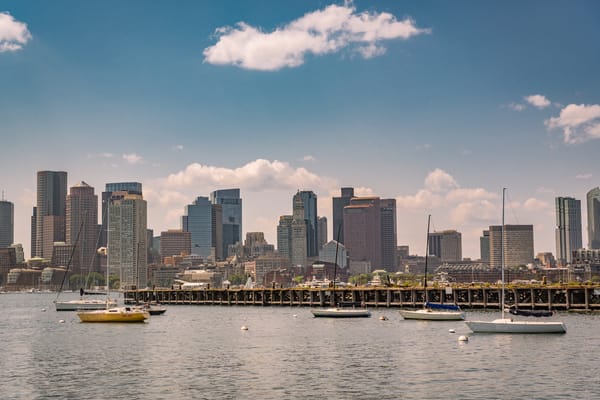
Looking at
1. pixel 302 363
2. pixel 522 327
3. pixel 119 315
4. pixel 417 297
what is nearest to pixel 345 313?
pixel 417 297

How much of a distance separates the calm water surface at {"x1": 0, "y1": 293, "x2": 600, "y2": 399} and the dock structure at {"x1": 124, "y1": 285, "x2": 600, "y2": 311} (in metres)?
21.9

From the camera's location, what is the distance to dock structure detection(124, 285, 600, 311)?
12294 cm

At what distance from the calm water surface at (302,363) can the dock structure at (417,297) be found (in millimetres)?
21886

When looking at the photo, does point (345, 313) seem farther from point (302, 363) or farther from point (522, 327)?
point (302, 363)

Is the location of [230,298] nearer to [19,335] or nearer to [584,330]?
[19,335]

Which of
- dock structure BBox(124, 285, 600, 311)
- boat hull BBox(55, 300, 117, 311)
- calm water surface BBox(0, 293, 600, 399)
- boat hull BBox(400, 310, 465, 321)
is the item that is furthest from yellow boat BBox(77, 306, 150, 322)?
dock structure BBox(124, 285, 600, 311)

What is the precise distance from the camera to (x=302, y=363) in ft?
211

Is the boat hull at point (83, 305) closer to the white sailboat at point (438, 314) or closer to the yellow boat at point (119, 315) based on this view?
the yellow boat at point (119, 315)

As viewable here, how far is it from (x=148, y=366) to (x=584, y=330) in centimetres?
4895

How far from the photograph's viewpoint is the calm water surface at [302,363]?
50375mm

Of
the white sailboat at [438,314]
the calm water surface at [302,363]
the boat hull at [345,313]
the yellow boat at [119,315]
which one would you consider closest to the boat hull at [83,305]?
the yellow boat at [119,315]

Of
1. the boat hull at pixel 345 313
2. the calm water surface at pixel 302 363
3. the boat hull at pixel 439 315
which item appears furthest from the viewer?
the boat hull at pixel 345 313

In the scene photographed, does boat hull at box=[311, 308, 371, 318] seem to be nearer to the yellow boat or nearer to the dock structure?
the dock structure

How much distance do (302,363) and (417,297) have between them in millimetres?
81404
